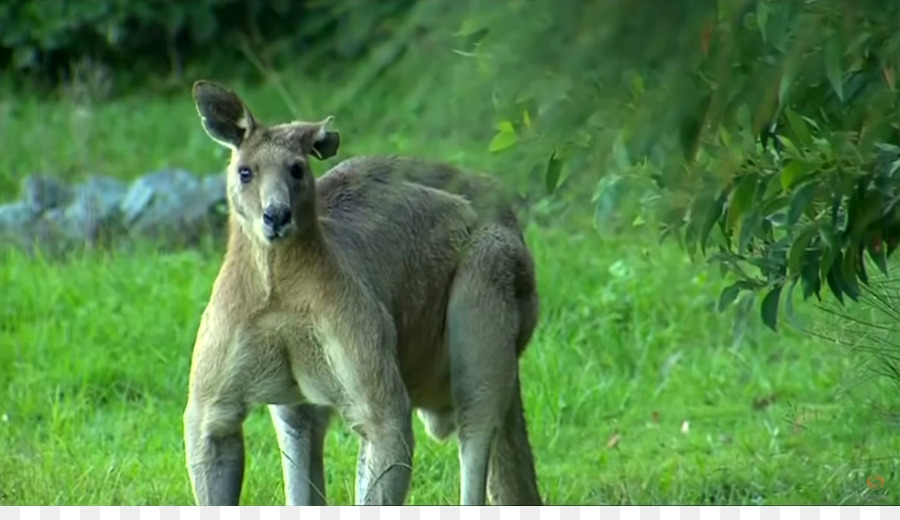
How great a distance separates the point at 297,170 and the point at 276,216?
0.82ft

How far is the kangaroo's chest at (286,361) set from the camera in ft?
18.8

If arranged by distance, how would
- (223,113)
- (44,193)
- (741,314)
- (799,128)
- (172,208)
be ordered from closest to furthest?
(799,128) → (741,314) → (223,113) → (172,208) → (44,193)

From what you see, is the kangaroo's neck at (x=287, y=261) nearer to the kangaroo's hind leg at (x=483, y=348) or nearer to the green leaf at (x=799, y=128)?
the kangaroo's hind leg at (x=483, y=348)

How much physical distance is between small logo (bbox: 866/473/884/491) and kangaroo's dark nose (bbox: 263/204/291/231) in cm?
222

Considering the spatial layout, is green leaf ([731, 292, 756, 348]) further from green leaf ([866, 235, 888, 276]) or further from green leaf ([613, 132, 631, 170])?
green leaf ([613, 132, 631, 170])

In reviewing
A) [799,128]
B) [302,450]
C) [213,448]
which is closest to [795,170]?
[799,128]

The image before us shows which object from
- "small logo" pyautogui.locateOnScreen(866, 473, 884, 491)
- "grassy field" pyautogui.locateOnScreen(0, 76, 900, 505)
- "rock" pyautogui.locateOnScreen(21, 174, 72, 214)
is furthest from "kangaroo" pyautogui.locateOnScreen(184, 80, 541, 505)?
"rock" pyautogui.locateOnScreen(21, 174, 72, 214)

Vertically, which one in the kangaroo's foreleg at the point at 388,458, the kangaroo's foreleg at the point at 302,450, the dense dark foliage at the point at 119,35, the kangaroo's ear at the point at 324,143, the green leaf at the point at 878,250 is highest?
the kangaroo's ear at the point at 324,143

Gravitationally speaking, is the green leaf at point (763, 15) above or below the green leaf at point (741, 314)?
above

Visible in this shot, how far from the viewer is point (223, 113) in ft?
19.1

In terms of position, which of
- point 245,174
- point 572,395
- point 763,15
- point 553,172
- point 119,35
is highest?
point 763,15

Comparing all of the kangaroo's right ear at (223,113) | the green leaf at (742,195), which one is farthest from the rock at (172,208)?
the green leaf at (742,195)

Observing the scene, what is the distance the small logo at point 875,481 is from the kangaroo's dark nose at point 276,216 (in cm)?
222

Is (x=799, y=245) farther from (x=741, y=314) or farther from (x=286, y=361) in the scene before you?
(x=286, y=361)
